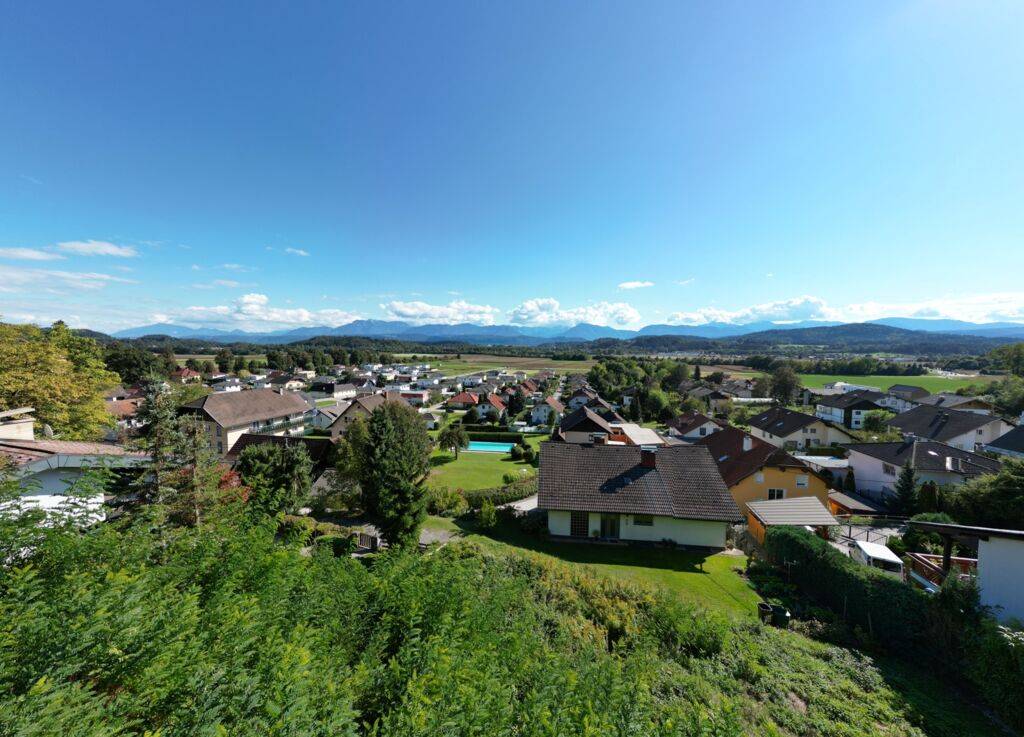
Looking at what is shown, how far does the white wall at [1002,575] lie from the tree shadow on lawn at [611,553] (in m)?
8.43

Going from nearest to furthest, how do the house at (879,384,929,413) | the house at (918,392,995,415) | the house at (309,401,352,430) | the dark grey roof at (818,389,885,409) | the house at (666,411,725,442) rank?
the house at (666,411,725,442) < the house at (309,401,352,430) < the house at (918,392,995,415) < the dark grey roof at (818,389,885,409) < the house at (879,384,929,413)

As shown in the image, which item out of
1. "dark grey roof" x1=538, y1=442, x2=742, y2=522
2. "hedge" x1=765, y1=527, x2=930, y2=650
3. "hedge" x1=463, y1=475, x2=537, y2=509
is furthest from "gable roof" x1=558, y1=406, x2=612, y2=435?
"hedge" x1=765, y1=527, x2=930, y2=650

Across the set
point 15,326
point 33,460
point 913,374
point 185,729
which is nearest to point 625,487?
point 185,729

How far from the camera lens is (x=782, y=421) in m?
47.4

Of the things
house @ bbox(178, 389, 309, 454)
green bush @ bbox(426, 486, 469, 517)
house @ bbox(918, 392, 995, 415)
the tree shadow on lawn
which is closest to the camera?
the tree shadow on lawn

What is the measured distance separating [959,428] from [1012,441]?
4.67 m

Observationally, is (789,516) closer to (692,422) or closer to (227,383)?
(692,422)

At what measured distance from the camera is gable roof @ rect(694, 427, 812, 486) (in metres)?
25.3

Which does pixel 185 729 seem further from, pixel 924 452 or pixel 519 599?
pixel 924 452

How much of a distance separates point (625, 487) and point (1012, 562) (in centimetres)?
1300

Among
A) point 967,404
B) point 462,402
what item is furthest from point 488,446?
point 967,404

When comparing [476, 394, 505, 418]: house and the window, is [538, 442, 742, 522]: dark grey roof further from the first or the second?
[476, 394, 505, 418]: house

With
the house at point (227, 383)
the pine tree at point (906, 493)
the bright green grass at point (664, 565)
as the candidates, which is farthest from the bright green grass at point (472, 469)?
the house at point (227, 383)

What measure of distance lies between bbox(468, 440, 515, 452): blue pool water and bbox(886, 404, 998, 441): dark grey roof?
154 ft
